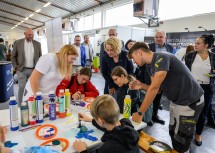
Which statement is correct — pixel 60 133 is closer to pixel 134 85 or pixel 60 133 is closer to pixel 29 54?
pixel 134 85

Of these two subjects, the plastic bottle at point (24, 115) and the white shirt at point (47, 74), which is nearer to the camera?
the plastic bottle at point (24, 115)

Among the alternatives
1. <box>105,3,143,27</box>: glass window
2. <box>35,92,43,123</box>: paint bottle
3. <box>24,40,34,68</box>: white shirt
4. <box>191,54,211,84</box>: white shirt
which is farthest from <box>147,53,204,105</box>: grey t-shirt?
<box>105,3,143,27</box>: glass window

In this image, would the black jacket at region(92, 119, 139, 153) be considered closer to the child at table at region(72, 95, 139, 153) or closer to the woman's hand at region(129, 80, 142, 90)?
the child at table at region(72, 95, 139, 153)

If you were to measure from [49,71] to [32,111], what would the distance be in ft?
1.71

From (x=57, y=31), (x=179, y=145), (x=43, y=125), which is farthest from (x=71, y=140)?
(x=57, y=31)

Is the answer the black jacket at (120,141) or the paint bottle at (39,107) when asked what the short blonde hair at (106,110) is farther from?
the paint bottle at (39,107)

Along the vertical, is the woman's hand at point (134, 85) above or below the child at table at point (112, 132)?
above

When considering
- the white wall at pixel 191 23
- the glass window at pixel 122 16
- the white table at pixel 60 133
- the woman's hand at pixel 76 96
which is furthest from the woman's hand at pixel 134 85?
the glass window at pixel 122 16

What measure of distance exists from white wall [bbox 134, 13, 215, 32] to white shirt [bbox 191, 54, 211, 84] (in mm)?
3573

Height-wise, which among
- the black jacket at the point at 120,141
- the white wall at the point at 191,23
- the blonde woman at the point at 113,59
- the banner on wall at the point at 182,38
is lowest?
the black jacket at the point at 120,141

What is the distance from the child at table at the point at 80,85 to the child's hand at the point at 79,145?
2.63 feet

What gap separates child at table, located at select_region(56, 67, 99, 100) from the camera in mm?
1837

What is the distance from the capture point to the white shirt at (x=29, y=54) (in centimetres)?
314

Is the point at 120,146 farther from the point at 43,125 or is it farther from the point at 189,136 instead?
the point at 189,136
